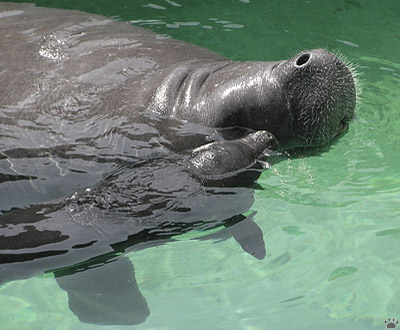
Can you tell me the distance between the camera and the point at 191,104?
489cm

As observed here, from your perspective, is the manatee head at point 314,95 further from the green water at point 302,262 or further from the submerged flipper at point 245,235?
the submerged flipper at point 245,235

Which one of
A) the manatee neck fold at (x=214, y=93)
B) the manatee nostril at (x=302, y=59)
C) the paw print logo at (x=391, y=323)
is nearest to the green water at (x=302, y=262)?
the paw print logo at (x=391, y=323)

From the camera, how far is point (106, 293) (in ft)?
15.9

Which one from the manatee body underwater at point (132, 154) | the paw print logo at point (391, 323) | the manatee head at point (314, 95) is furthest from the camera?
the manatee head at point (314, 95)

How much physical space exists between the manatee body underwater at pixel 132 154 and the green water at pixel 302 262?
0.17m

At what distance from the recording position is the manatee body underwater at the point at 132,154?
456 cm

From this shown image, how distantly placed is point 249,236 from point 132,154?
3.17ft

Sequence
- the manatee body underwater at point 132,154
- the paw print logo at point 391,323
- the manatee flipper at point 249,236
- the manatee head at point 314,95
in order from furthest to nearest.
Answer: the manatee flipper at point 249,236
the manatee head at point 314,95
the manatee body underwater at point 132,154
the paw print logo at point 391,323

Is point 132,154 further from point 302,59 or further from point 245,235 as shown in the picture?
point 302,59

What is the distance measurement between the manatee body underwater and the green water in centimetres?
17

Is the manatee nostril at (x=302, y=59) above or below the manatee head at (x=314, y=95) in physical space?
above

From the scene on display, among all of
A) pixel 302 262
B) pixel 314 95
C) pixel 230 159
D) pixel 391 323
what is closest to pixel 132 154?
pixel 230 159

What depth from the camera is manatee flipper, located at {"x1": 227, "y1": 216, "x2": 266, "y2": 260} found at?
493 centimetres

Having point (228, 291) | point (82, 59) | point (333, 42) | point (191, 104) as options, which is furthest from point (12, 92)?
point (333, 42)
